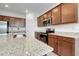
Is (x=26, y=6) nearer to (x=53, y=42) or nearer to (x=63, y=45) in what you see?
(x=53, y=42)

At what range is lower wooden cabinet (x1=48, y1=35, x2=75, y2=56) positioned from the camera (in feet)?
8.08

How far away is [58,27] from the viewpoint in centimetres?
414

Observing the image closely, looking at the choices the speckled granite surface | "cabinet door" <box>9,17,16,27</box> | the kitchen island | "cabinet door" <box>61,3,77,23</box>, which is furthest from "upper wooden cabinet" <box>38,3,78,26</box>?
"cabinet door" <box>9,17,16,27</box>

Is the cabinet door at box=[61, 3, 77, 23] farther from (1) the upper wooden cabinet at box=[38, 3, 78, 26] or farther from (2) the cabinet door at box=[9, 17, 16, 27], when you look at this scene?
(2) the cabinet door at box=[9, 17, 16, 27]

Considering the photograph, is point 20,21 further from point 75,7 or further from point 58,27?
point 75,7

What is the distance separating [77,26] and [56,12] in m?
1.02

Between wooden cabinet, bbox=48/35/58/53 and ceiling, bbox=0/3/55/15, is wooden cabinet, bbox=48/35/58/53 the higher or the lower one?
the lower one

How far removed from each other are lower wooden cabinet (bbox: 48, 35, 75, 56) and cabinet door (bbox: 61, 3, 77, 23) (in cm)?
52

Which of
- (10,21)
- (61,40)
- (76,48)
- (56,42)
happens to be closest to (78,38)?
(76,48)

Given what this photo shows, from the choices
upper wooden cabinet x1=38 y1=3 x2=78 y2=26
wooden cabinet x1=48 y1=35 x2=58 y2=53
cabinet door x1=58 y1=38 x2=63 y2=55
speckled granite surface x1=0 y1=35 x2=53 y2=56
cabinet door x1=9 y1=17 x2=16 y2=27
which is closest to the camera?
speckled granite surface x1=0 y1=35 x2=53 y2=56

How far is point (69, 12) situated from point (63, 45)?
89cm

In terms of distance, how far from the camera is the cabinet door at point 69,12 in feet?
8.92

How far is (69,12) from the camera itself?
2.96 meters

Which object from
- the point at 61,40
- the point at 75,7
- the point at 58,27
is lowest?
the point at 61,40
